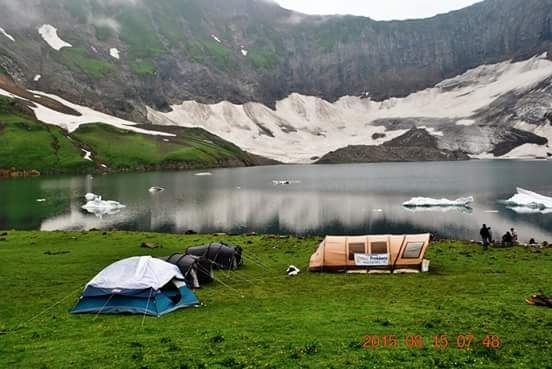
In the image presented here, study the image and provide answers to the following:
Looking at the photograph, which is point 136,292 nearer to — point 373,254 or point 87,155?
point 373,254

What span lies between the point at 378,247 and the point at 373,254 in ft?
1.96

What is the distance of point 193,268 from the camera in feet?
94.9

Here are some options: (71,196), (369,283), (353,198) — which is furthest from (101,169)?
(369,283)

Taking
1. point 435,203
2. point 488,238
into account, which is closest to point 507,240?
point 488,238

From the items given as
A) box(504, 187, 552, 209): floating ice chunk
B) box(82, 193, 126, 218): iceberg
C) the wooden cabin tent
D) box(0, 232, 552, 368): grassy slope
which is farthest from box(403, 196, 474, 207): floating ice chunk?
the wooden cabin tent

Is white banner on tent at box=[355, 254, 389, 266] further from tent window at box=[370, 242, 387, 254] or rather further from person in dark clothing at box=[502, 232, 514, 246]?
person in dark clothing at box=[502, 232, 514, 246]

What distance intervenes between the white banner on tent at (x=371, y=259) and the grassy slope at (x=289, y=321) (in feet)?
5.93

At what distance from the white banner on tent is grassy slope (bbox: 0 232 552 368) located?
1808 mm

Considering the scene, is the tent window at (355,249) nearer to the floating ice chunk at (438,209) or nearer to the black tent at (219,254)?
the black tent at (219,254)

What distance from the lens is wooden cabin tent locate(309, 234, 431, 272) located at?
33094 mm

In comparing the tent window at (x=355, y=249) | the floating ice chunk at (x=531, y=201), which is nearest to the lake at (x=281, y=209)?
the floating ice chunk at (x=531, y=201)

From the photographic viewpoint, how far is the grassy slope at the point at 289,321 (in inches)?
615

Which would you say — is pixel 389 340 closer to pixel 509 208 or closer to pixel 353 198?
A: pixel 509 208

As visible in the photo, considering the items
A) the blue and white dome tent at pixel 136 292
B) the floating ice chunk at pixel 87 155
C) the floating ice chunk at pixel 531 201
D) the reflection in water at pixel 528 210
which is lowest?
the blue and white dome tent at pixel 136 292
